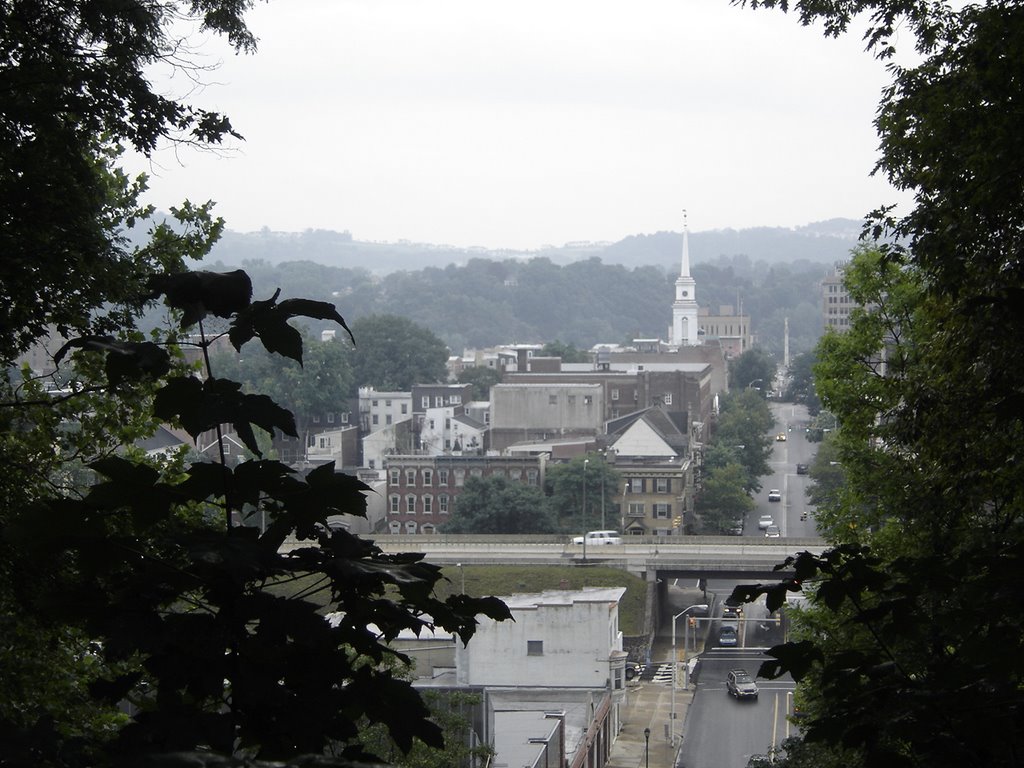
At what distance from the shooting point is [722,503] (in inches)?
2761

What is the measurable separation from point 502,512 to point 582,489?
426 cm

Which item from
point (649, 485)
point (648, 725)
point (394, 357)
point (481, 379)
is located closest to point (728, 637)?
point (648, 725)

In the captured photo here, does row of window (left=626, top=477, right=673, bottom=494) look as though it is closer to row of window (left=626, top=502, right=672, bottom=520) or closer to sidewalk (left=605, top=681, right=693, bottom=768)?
row of window (left=626, top=502, right=672, bottom=520)

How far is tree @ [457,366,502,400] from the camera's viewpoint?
4255 inches

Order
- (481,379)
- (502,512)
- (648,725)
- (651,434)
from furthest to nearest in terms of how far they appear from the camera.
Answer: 1. (481,379)
2. (651,434)
3. (502,512)
4. (648,725)

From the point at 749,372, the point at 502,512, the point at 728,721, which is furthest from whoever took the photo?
the point at 749,372

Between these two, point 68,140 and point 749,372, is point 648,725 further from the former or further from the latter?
point 749,372

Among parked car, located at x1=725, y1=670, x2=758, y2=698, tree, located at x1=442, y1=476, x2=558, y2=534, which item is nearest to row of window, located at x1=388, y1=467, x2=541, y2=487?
tree, located at x1=442, y1=476, x2=558, y2=534

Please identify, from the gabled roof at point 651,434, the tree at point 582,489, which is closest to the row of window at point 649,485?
the tree at point 582,489

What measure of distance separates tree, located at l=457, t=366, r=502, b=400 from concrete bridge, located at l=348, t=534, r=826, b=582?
48.5 m

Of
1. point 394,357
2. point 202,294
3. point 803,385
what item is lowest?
point 202,294

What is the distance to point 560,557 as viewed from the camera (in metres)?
54.9

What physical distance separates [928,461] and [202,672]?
1085cm

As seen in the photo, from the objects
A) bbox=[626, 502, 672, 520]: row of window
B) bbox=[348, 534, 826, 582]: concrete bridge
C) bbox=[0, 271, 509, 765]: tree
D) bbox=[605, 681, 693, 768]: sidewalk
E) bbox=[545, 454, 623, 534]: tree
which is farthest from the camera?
bbox=[626, 502, 672, 520]: row of window
